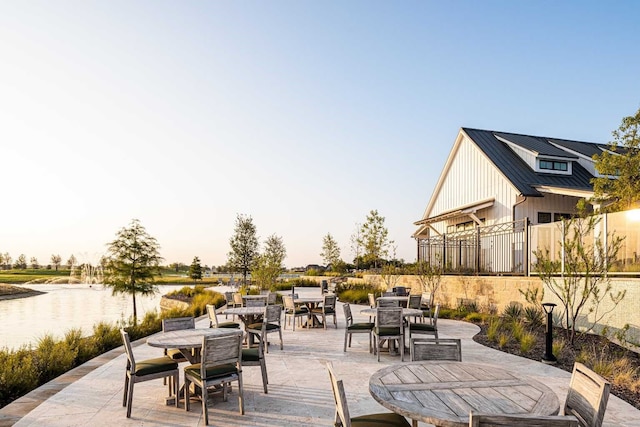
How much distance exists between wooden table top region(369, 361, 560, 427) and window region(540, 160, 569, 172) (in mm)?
17514

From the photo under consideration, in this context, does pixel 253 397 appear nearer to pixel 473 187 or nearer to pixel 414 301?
pixel 414 301

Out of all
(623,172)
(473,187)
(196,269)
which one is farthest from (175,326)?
(196,269)

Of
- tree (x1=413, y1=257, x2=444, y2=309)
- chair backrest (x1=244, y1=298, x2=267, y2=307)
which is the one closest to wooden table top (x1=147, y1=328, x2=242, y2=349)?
chair backrest (x1=244, y1=298, x2=267, y2=307)

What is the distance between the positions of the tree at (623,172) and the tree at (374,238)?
59.9 feet

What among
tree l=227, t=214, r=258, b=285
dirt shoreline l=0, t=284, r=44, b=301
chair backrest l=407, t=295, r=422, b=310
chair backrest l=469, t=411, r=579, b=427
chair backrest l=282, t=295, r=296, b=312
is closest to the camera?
chair backrest l=469, t=411, r=579, b=427

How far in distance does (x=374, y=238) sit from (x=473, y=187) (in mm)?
13454

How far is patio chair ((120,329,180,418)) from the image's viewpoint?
5.15 metres

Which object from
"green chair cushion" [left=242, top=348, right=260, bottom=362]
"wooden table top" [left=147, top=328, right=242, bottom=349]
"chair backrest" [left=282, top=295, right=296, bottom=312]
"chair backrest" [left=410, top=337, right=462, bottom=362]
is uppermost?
"chair backrest" [left=410, top=337, right=462, bottom=362]

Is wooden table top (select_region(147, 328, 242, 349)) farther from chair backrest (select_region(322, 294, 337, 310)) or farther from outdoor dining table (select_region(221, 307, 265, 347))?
chair backrest (select_region(322, 294, 337, 310))

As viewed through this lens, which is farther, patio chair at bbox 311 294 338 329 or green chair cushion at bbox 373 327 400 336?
patio chair at bbox 311 294 338 329

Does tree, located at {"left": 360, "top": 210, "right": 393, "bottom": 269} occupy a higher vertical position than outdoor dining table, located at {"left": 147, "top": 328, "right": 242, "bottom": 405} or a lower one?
higher

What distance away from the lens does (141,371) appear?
206 inches

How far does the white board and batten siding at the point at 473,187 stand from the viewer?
1822 cm

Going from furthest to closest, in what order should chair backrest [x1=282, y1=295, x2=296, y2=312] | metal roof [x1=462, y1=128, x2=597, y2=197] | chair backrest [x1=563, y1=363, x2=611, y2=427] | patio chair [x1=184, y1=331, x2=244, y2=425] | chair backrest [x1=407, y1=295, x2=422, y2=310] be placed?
metal roof [x1=462, y1=128, x2=597, y2=197] < chair backrest [x1=282, y1=295, x2=296, y2=312] < chair backrest [x1=407, y1=295, x2=422, y2=310] < patio chair [x1=184, y1=331, x2=244, y2=425] < chair backrest [x1=563, y1=363, x2=611, y2=427]
